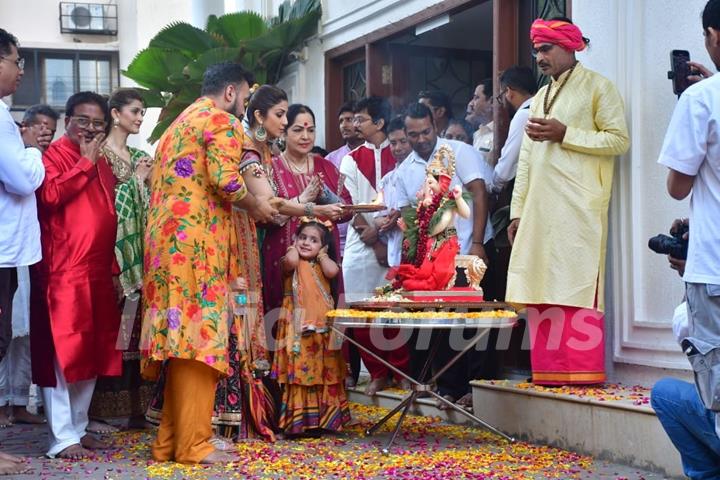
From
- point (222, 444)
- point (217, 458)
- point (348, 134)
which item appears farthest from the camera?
point (348, 134)

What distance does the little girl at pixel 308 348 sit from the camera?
631cm

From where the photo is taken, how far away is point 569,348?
6023 millimetres

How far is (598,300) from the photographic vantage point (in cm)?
608

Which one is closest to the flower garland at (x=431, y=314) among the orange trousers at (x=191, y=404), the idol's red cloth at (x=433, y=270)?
the idol's red cloth at (x=433, y=270)

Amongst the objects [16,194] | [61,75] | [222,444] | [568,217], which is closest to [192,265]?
[16,194]

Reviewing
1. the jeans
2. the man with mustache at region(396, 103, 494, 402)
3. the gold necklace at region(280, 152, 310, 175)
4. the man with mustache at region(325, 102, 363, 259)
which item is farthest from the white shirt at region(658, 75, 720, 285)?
the man with mustache at region(325, 102, 363, 259)

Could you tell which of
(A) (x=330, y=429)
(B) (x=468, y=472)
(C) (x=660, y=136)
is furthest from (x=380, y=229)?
(B) (x=468, y=472)

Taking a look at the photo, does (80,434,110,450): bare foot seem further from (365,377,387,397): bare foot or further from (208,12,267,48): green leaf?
(208,12,267,48): green leaf

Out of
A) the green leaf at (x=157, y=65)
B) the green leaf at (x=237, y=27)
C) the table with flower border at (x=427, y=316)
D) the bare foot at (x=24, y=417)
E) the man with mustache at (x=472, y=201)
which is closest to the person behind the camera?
the table with flower border at (x=427, y=316)

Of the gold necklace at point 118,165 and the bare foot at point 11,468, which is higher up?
the gold necklace at point 118,165

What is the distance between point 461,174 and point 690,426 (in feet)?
11.0

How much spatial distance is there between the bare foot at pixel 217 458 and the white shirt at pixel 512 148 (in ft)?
8.31

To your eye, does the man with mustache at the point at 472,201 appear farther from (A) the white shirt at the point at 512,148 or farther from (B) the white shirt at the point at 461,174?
(A) the white shirt at the point at 512,148

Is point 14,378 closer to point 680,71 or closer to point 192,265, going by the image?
point 192,265
